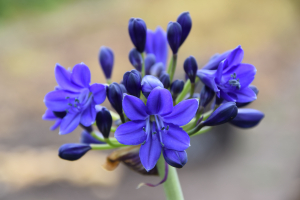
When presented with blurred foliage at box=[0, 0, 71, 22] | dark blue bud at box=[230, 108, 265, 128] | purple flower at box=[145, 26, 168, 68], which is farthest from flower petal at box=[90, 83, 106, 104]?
blurred foliage at box=[0, 0, 71, 22]

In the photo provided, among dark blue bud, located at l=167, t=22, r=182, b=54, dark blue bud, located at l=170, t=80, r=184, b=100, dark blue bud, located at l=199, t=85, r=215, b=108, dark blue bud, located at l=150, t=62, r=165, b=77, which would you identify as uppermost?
dark blue bud, located at l=167, t=22, r=182, b=54

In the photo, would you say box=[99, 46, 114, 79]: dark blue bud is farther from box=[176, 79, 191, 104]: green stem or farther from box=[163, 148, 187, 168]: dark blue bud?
box=[163, 148, 187, 168]: dark blue bud

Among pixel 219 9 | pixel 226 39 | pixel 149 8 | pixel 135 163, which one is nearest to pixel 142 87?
pixel 135 163

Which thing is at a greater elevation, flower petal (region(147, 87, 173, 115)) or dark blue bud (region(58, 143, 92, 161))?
flower petal (region(147, 87, 173, 115))

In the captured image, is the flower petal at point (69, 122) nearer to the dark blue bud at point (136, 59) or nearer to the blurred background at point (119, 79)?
the dark blue bud at point (136, 59)

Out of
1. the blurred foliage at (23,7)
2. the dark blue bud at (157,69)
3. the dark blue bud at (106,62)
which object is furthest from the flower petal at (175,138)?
the blurred foliage at (23,7)

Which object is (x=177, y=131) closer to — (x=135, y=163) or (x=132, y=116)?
(x=132, y=116)
